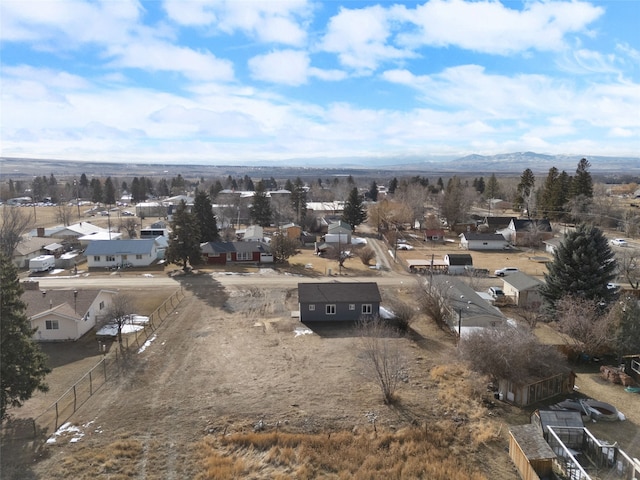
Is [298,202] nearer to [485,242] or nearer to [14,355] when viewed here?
[485,242]

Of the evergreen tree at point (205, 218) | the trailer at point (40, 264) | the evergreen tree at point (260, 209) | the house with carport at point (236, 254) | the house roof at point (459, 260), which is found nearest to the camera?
the trailer at point (40, 264)

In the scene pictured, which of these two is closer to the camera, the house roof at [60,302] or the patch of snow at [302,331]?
the house roof at [60,302]

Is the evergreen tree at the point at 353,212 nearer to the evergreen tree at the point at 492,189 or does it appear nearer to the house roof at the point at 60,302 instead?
the evergreen tree at the point at 492,189

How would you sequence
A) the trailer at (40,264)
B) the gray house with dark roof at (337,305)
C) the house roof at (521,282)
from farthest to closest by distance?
1. the trailer at (40,264)
2. the house roof at (521,282)
3. the gray house with dark roof at (337,305)

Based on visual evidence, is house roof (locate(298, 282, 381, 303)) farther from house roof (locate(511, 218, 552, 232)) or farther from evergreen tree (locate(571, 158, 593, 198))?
evergreen tree (locate(571, 158, 593, 198))

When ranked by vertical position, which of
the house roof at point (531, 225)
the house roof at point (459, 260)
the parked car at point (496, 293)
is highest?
the house roof at point (531, 225)

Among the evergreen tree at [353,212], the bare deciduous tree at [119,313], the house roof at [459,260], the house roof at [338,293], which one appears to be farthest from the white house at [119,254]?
the evergreen tree at [353,212]

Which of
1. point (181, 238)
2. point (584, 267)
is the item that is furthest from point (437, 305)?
point (181, 238)

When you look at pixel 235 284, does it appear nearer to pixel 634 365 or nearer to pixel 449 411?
pixel 449 411
